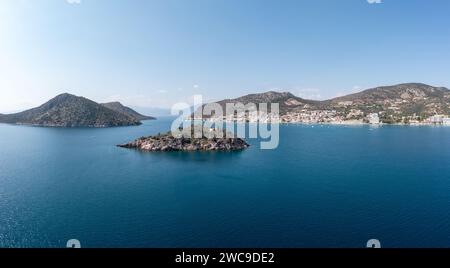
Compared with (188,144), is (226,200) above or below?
below

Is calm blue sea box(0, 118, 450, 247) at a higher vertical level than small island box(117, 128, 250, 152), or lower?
lower

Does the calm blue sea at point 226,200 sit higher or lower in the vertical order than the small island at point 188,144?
lower

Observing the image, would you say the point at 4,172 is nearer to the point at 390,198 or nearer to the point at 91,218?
the point at 91,218

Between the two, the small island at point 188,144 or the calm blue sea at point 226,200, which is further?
the small island at point 188,144

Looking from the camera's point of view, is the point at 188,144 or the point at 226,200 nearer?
the point at 226,200

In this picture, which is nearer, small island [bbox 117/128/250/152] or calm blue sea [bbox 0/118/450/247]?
calm blue sea [bbox 0/118/450/247]
